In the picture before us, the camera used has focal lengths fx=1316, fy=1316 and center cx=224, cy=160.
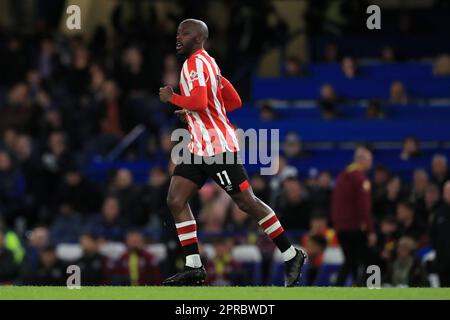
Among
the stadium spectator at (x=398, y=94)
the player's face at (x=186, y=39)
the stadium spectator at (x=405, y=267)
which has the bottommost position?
the stadium spectator at (x=405, y=267)

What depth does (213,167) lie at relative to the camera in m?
11.1

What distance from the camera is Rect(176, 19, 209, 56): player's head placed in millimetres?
11133

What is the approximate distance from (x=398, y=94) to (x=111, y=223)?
4.96 metres

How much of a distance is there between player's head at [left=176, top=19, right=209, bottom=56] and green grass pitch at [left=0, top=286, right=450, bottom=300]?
202 cm

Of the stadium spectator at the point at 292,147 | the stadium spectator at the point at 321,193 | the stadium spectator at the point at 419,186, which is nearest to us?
the stadium spectator at the point at 419,186

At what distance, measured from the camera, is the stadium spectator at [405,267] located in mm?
14914

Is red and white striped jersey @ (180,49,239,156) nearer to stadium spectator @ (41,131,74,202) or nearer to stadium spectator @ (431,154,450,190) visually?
stadium spectator @ (431,154,450,190)

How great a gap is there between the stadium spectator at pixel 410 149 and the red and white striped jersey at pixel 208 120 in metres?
7.95

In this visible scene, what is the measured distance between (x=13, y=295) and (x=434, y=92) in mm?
11396

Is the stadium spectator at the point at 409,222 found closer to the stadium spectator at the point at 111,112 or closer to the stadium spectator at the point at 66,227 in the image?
the stadium spectator at the point at 66,227

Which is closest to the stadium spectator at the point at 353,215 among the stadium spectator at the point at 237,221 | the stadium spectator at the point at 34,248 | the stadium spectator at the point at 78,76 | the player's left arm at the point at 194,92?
the stadium spectator at the point at 237,221

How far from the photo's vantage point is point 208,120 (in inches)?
438

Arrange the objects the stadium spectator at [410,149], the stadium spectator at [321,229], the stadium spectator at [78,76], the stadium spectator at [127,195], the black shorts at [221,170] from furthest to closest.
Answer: the stadium spectator at [78,76], the stadium spectator at [410,149], the stadium spectator at [127,195], the stadium spectator at [321,229], the black shorts at [221,170]
